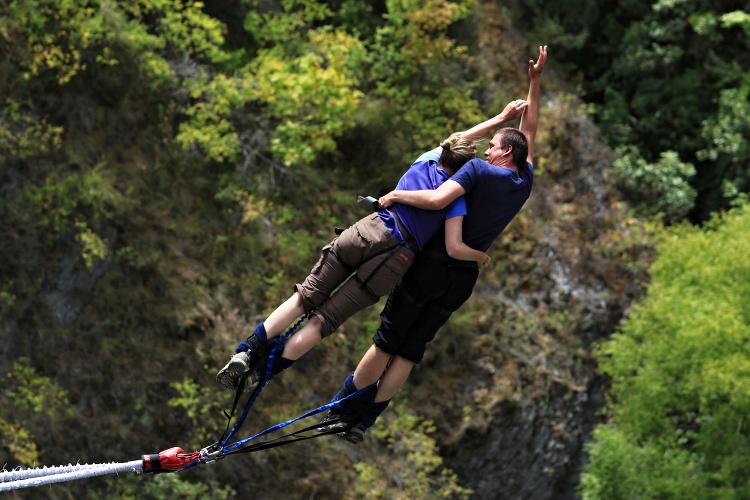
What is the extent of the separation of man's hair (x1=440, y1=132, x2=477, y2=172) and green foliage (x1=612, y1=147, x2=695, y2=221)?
1488 cm

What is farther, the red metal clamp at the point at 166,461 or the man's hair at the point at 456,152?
the man's hair at the point at 456,152

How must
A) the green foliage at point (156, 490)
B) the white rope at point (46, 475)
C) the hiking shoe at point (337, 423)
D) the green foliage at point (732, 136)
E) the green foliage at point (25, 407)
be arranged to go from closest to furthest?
the white rope at point (46, 475), the hiking shoe at point (337, 423), the green foliage at point (25, 407), the green foliage at point (156, 490), the green foliage at point (732, 136)

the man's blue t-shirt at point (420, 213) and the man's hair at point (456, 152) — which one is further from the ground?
the man's hair at point (456, 152)

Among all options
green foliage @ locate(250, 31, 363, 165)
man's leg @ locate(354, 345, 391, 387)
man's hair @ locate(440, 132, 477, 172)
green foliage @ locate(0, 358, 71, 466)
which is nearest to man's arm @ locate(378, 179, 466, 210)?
man's hair @ locate(440, 132, 477, 172)

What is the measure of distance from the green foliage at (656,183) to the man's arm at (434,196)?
1517 cm

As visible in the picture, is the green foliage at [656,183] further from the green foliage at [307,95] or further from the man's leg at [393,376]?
the man's leg at [393,376]

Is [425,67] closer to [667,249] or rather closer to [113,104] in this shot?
[113,104]

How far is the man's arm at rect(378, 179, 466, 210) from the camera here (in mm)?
6145

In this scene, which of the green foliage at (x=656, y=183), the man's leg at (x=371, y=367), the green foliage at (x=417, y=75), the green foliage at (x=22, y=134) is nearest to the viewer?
the man's leg at (x=371, y=367)

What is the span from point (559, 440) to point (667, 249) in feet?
15.0

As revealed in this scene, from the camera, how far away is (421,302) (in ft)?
21.7

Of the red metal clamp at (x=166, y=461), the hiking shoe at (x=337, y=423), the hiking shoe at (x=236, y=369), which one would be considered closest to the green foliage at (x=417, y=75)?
the hiking shoe at (x=337, y=423)

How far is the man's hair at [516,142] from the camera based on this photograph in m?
6.35

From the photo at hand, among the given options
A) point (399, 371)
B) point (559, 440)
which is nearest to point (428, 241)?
point (399, 371)
